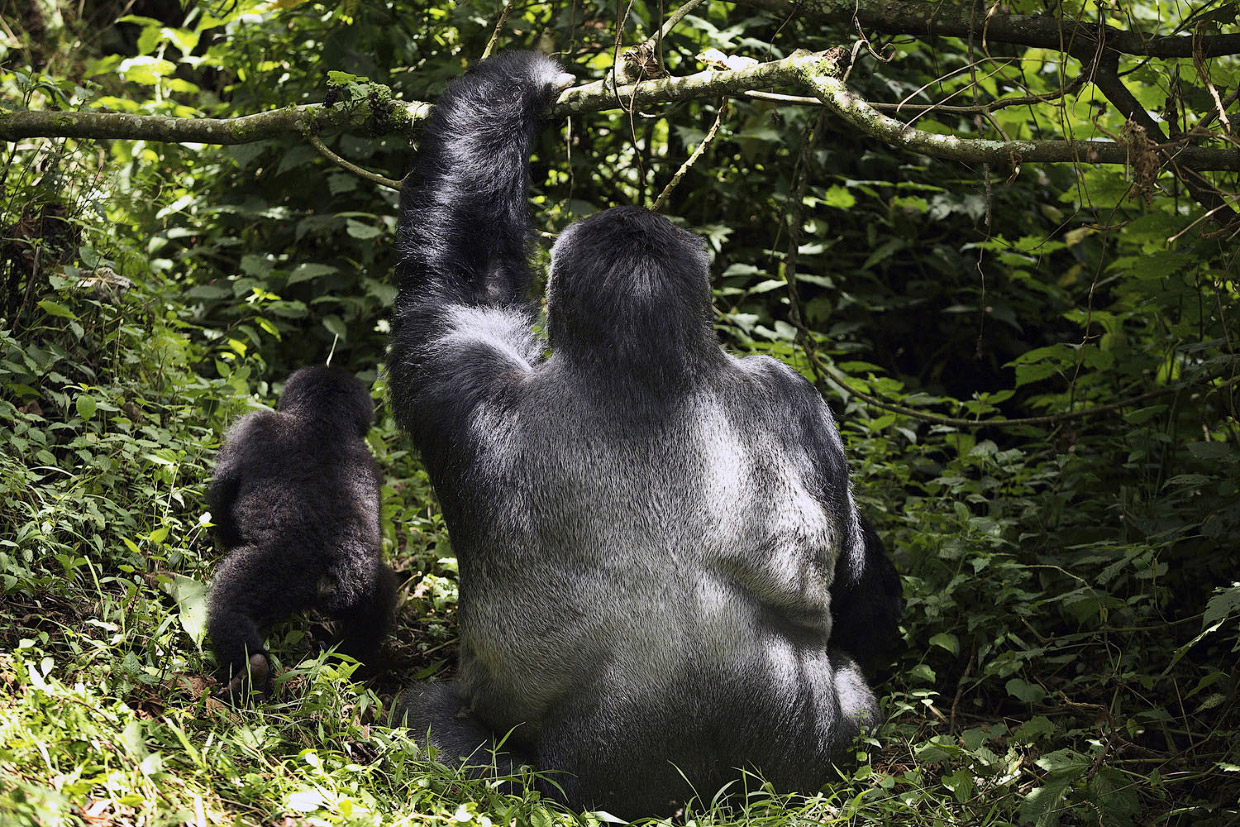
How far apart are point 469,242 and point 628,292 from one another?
1.86ft

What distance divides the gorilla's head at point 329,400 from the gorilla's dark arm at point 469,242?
604 mm

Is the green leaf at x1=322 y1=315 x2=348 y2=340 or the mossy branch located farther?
the green leaf at x1=322 y1=315 x2=348 y2=340

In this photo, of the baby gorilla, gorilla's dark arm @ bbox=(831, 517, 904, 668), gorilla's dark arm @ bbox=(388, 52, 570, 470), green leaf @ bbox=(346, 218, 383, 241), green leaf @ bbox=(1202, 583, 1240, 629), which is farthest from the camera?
green leaf @ bbox=(346, 218, 383, 241)

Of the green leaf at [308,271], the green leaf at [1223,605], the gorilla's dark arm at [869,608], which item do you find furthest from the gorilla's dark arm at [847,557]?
the green leaf at [308,271]

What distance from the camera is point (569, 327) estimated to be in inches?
103

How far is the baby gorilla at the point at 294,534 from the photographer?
2.81 metres

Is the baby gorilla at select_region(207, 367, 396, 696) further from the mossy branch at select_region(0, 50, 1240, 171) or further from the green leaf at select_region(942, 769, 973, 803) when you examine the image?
the green leaf at select_region(942, 769, 973, 803)

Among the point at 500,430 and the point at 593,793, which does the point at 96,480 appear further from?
the point at 593,793

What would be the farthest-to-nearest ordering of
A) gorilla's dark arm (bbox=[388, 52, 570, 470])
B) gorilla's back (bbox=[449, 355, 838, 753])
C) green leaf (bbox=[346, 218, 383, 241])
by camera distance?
green leaf (bbox=[346, 218, 383, 241])
gorilla's dark arm (bbox=[388, 52, 570, 470])
gorilla's back (bbox=[449, 355, 838, 753])

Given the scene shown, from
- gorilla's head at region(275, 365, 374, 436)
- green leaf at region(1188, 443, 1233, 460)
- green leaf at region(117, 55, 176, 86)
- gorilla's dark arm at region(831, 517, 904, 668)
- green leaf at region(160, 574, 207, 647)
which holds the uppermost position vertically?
green leaf at region(117, 55, 176, 86)

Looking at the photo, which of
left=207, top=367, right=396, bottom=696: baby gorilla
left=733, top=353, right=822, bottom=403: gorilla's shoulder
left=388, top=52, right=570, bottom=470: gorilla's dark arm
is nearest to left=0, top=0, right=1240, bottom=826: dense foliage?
left=207, top=367, right=396, bottom=696: baby gorilla

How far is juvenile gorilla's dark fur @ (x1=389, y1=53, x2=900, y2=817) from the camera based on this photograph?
2516 millimetres

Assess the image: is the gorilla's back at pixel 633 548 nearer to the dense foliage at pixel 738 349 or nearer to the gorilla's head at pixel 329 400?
the dense foliage at pixel 738 349

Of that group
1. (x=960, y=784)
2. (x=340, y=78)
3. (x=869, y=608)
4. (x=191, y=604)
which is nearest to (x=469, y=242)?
(x=340, y=78)
